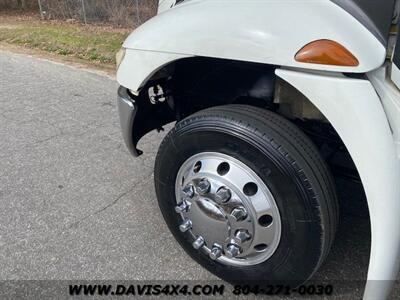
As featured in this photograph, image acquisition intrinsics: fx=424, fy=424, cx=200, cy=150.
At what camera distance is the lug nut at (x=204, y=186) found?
212cm

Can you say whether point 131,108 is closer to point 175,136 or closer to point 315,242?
point 175,136

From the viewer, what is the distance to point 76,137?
13.5ft

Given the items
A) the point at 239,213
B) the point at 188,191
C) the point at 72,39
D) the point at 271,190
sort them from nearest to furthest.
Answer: the point at 271,190 → the point at 239,213 → the point at 188,191 → the point at 72,39

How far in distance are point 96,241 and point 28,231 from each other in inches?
19.4

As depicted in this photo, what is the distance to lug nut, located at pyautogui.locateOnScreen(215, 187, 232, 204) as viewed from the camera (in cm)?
207

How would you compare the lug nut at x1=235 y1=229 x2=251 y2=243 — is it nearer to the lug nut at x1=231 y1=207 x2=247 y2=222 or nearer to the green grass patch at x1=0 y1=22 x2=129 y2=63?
the lug nut at x1=231 y1=207 x2=247 y2=222

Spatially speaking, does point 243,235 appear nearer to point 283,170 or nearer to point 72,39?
point 283,170

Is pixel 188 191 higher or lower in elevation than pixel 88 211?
higher

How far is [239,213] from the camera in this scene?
207 cm

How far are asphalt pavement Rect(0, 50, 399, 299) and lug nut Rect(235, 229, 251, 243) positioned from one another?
441 millimetres

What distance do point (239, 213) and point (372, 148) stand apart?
0.70 meters

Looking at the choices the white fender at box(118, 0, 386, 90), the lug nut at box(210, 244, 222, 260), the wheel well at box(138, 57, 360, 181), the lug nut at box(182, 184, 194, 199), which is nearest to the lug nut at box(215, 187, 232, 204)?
the lug nut at box(182, 184, 194, 199)

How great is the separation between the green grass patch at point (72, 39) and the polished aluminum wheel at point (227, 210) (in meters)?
5.27

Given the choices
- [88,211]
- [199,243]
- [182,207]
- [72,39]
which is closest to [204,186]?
[182,207]
